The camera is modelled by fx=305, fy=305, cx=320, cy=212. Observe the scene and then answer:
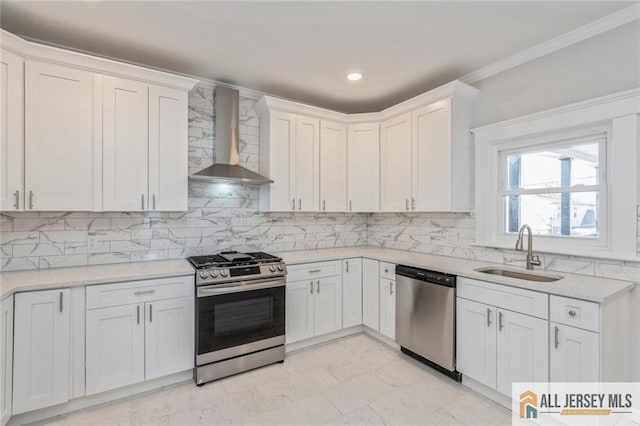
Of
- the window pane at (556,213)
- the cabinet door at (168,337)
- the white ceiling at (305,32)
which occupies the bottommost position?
the cabinet door at (168,337)

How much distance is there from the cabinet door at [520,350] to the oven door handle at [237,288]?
5.90 ft

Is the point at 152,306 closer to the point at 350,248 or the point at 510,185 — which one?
the point at 350,248

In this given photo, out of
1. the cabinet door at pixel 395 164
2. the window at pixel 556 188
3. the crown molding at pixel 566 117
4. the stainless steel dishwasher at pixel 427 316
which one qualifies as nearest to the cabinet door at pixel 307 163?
the cabinet door at pixel 395 164

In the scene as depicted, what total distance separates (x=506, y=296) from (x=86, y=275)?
304cm

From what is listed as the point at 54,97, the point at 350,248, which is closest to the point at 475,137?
the point at 350,248

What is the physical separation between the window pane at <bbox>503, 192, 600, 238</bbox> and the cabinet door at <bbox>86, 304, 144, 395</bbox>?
128 inches

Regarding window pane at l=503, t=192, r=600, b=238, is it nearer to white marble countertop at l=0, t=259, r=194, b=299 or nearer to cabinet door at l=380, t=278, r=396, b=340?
cabinet door at l=380, t=278, r=396, b=340

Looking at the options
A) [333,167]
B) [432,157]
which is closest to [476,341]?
[432,157]

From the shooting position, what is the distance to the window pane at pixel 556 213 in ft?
7.66

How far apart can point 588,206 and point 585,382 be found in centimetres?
129

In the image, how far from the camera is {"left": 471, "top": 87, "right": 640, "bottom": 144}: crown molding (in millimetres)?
2037

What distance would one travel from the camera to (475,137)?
2918mm

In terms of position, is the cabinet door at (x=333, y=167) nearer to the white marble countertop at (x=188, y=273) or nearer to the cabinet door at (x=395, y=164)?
the cabinet door at (x=395, y=164)

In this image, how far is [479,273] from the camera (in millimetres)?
2379
